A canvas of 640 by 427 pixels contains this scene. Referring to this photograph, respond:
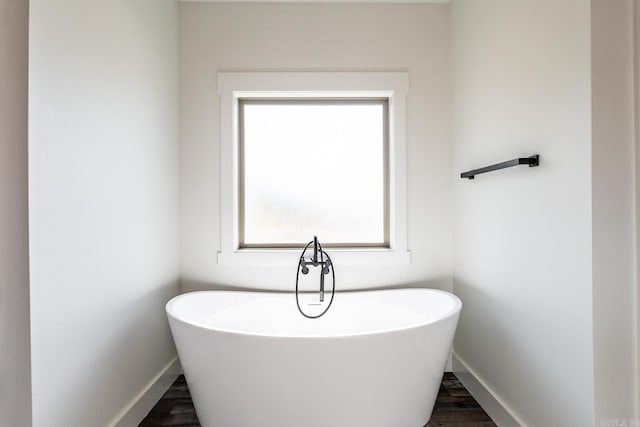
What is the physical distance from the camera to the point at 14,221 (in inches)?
38.6

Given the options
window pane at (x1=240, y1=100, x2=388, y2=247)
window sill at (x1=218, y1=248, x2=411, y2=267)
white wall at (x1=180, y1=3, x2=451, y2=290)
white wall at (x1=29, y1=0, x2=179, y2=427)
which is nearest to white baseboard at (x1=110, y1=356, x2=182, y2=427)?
white wall at (x1=29, y1=0, x2=179, y2=427)

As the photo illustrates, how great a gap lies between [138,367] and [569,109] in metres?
2.26

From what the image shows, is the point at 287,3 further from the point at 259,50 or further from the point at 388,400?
the point at 388,400

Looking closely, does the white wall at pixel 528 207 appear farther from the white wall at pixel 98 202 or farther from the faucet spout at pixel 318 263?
the white wall at pixel 98 202

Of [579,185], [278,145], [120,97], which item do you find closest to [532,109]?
[579,185]

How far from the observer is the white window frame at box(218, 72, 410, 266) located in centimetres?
214

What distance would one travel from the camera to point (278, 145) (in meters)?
2.34

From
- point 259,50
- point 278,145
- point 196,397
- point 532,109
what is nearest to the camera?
point 532,109

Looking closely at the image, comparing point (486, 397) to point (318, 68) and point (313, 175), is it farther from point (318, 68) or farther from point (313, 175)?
point (318, 68)

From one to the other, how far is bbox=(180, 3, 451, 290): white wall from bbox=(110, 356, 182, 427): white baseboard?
1.79 feet

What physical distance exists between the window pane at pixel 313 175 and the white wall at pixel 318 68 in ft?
0.76

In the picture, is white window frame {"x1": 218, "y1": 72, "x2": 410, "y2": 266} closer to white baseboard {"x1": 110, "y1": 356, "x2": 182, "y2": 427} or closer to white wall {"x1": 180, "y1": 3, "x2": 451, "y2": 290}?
Answer: white wall {"x1": 180, "y1": 3, "x2": 451, "y2": 290}

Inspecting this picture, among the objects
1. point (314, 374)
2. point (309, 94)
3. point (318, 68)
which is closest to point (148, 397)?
point (314, 374)

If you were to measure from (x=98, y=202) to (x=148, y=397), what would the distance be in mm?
1102
